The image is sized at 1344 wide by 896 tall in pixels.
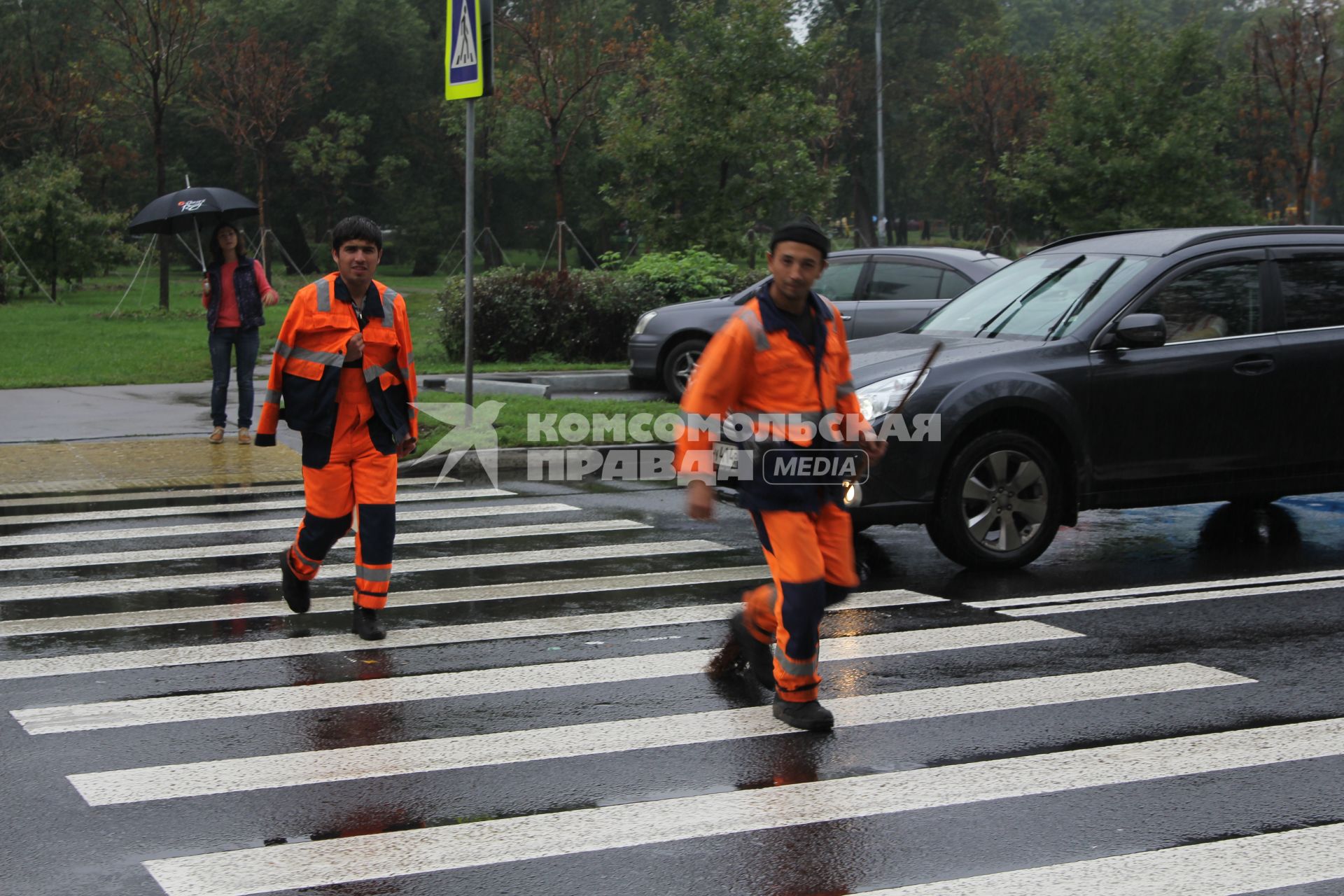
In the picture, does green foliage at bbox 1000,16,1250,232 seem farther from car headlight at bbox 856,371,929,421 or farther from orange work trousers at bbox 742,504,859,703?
orange work trousers at bbox 742,504,859,703

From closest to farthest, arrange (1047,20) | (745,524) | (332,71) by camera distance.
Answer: (745,524), (332,71), (1047,20)

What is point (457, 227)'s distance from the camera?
189 feet

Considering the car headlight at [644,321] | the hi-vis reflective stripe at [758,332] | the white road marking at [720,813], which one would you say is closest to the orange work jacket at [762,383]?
the hi-vis reflective stripe at [758,332]

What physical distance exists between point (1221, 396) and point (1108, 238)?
1302mm

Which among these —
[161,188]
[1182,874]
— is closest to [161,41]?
[161,188]

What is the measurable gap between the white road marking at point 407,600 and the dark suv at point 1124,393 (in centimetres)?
73

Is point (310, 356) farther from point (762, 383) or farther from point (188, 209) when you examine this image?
point (188, 209)

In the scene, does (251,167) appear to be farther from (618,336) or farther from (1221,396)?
(1221,396)

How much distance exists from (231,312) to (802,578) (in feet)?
30.0

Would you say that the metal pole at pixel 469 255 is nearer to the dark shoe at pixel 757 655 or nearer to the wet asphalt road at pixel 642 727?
the wet asphalt road at pixel 642 727

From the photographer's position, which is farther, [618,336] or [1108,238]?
[618,336]

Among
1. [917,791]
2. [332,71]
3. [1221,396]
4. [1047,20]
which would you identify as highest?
[1047,20]

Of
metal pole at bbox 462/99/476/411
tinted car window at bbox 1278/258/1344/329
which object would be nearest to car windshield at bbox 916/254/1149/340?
tinted car window at bbox 1278/258/1344/329

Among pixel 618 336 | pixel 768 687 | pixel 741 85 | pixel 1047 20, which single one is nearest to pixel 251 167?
pixel 741 85
